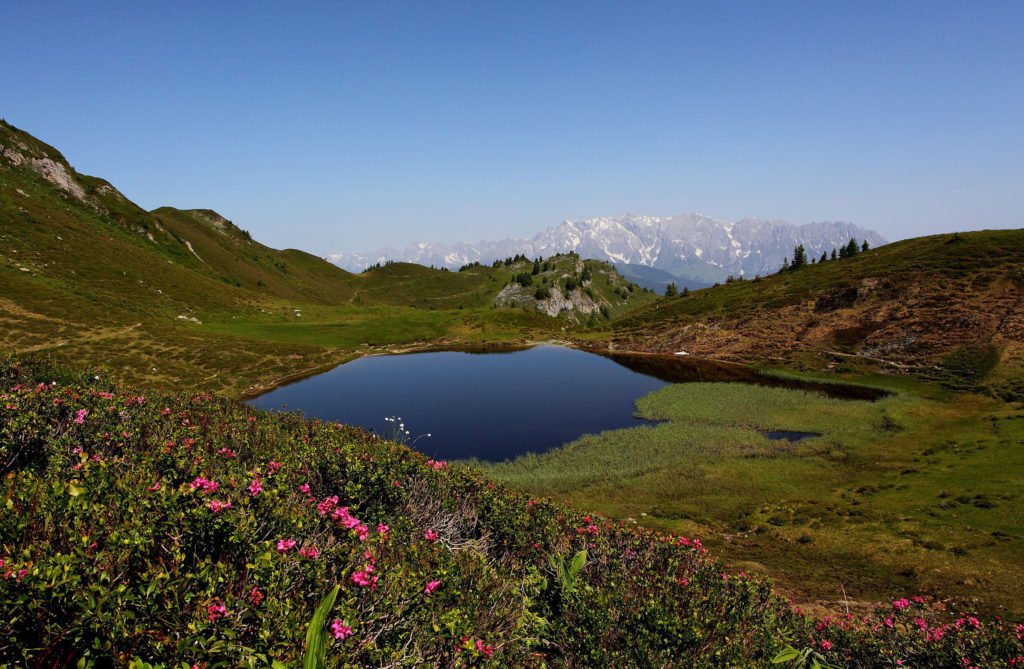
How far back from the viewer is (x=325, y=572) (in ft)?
28.0

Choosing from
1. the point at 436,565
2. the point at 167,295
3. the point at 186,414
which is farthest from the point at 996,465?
the point at 167,295

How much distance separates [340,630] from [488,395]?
62606 mm

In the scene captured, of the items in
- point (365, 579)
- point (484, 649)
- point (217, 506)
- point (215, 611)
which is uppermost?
point (217, 506)

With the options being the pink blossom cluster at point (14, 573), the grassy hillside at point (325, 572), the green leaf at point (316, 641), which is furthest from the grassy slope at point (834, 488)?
the pink blossom cluster at point (14, 573)

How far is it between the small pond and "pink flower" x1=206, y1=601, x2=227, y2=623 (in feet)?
115

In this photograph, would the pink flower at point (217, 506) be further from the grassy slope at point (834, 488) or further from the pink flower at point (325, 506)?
the grassy slope at point (834, 488)

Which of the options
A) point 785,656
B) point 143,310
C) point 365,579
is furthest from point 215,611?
point 143,310

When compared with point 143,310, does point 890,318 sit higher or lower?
higher

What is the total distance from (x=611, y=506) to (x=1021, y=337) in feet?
283

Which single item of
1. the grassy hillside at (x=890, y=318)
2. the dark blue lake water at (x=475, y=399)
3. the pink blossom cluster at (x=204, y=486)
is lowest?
the dark blue lake water at (x=475, y=399)

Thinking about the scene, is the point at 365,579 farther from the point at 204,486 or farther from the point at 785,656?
the point at 785,656

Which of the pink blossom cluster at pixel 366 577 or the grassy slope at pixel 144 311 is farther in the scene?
the grassy slope at pixel 144 311

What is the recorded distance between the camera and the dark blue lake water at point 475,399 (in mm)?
52250

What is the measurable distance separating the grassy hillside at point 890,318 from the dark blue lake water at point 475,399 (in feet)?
112
